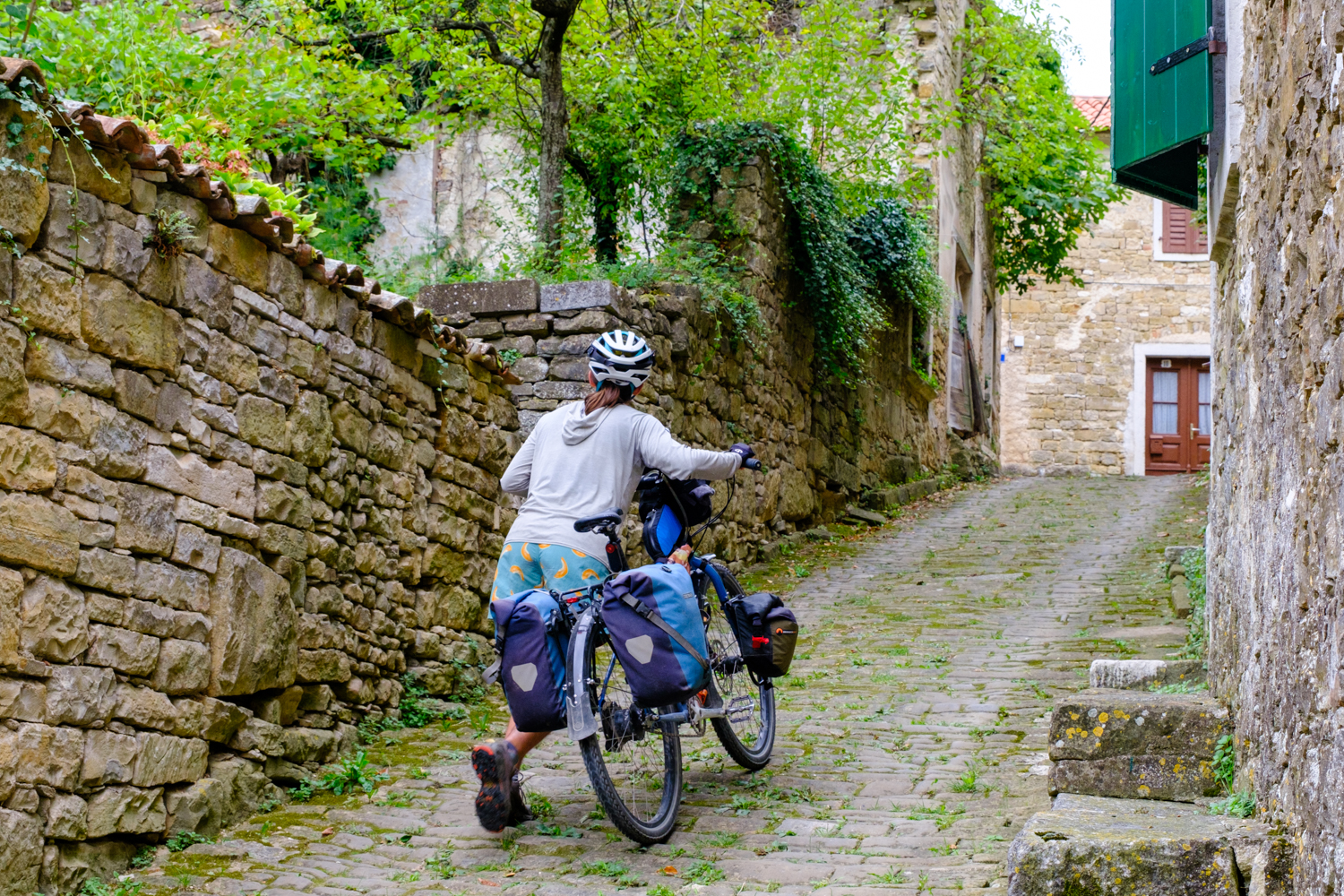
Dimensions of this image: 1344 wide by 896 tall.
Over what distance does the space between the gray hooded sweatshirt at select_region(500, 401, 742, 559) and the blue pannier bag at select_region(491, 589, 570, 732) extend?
0.42m

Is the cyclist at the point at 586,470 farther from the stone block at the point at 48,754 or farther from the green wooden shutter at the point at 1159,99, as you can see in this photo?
the green wooden shutter at the point at 1159,99

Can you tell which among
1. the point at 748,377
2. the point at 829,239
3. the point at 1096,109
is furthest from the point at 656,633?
the point at 1096,109

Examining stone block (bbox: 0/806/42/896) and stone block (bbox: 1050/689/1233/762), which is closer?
stone block (bbox: 0/806/42/896)

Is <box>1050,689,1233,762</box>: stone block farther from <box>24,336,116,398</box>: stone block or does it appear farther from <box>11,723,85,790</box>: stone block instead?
<box>24,336,116,398</box>: stone block

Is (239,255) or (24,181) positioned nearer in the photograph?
(24,181)

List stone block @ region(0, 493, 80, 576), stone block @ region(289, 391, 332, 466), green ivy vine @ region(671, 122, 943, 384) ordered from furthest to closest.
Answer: green ivy vine @ region(671, 122, 943, 384) → stone block @ region(289, 391, 332, 466) → stone block @ region(0, 493, 80, 576)

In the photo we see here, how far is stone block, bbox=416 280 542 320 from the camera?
309 inches

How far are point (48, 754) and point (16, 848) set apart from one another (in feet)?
0.84

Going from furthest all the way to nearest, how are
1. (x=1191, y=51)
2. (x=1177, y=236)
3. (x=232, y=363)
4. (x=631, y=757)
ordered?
(x=1177, y=236)
(x=1191, y=51)
(x=232, y=363)
(x=631, y=757)

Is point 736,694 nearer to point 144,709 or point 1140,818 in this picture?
point 1140,818

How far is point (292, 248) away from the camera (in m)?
4.86

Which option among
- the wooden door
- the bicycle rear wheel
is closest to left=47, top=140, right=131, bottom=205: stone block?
the bicycle rear wheel

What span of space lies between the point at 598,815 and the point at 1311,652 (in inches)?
98.6

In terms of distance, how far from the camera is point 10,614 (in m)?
3.39
